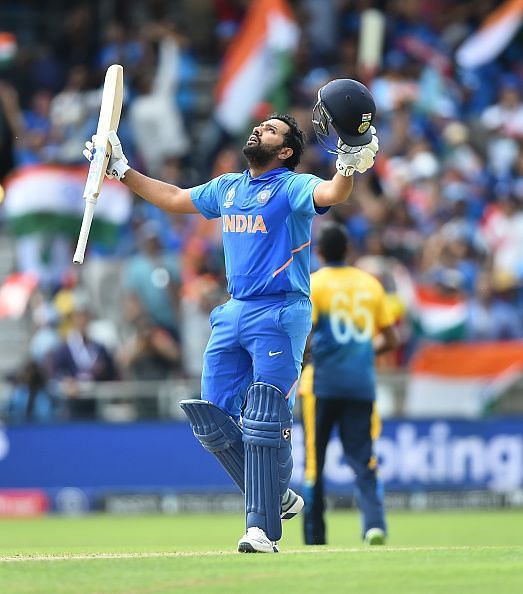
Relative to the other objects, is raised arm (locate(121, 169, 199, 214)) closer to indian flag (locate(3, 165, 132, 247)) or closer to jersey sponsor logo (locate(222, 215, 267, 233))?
jersey sponsor logo (locate(222, 215, 267, 233))

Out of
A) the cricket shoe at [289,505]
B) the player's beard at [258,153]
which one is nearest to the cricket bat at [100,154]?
the player's beard at [258,153]

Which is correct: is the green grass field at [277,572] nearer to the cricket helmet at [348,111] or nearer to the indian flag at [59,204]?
the cricket helmet at [348,111]

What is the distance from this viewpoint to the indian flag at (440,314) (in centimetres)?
1800

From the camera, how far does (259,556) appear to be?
836cm

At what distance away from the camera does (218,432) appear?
8969mm

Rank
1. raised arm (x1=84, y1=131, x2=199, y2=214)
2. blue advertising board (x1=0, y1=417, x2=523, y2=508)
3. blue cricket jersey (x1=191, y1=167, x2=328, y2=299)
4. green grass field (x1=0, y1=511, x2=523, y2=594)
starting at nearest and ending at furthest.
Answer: green grass field (x1=0, y1=511, x2=523, y2=594) < blue cricket jersey (x1=191, y1=167, x2=328, y2=299) < raised arm (x1=84, y1=131, x2=199, y2=214) < blue advertising board (x1=0, y1=417, x2=523, y2=508)

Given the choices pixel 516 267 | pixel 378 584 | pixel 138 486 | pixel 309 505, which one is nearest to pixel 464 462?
pixel 516 267

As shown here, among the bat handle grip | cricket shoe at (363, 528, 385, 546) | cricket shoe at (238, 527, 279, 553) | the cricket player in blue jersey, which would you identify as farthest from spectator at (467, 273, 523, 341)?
cricket shoe at (238, 527, 279, 553)

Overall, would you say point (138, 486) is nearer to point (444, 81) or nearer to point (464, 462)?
point (464, 462)

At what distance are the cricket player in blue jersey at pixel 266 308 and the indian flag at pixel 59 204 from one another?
11.6 m

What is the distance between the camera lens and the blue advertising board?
58.0 feet

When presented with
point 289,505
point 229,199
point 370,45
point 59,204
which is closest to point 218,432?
point 289,505

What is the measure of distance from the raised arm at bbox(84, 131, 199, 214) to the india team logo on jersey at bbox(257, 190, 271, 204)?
24.9 inches

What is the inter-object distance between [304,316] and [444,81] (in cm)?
1429
